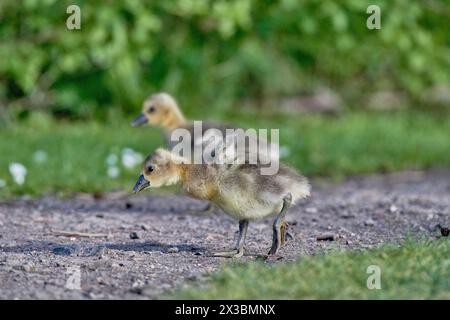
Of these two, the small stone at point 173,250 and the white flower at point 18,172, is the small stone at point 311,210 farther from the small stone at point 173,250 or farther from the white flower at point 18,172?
the white flower at point 18,172

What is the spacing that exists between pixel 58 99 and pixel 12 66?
3.30 feet

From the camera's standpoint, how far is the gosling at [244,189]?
18.5 feet

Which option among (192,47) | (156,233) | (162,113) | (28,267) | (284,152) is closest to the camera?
(28,267)

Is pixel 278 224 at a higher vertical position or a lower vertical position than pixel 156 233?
higher

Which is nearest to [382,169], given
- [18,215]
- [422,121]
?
[422,121]

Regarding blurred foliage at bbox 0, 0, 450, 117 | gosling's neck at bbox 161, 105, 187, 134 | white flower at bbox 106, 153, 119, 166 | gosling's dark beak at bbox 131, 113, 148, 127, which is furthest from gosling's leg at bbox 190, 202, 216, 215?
blurred foliage at bbox 0, 0, 450, 117

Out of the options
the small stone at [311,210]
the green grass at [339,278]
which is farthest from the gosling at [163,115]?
the green grass at [339,278]

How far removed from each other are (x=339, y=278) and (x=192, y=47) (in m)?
7.57

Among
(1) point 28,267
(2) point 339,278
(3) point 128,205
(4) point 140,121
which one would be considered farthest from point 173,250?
(4) point 140,121

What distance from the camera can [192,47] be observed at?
1205 centimetres

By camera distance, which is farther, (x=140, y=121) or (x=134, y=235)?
(x=140, y=121)

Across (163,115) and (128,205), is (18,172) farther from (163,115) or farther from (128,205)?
(163,115)

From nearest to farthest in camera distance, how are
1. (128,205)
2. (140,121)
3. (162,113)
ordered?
(128,205)
(162,113)
(140,121)
